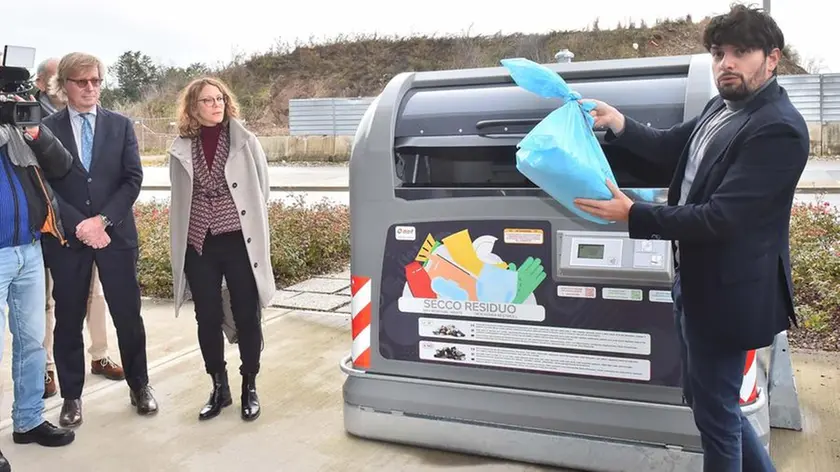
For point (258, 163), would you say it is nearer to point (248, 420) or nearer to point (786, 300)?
point (248, 420)

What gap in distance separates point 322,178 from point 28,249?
15.9m

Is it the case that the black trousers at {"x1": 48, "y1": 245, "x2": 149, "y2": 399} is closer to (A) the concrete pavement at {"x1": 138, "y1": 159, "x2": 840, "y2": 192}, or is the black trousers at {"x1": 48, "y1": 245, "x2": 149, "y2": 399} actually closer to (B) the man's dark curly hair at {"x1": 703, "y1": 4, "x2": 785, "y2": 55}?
(B) the man's dark curly hair at {"x1": 703, "y1": 4, "x2": 785, "y2": 55}

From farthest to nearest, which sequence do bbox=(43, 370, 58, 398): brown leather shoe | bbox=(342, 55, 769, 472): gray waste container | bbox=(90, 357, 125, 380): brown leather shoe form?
bbox=(90, 357, 125, 380): brown leather shoe < bbox=(43, 370, 58, 398): brown leather shoe < bbox=(342, 55, 769, 472): gray waste container

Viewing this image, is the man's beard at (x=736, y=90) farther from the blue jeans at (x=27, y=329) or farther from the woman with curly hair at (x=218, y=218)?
the blue jeans at (x=27, y=329)

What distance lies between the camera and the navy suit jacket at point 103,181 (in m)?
3.54

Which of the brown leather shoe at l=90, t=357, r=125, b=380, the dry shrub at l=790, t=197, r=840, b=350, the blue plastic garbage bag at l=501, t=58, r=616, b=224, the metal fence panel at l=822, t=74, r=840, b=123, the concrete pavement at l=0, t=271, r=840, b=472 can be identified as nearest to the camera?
the blue plastic garbage bag at l=501, t=58, r=616, b=224

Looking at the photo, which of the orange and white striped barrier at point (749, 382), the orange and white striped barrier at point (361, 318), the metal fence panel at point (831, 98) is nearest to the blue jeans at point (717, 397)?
the orange and white striped barrier at point (749, 382)

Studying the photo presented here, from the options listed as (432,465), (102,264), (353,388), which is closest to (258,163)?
(102,264)

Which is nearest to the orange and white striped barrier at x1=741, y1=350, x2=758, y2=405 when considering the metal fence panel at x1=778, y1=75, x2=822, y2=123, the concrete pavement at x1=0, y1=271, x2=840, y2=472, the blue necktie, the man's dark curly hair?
the concrete pavement at x1=0, y1=271, x2=840, y2=472

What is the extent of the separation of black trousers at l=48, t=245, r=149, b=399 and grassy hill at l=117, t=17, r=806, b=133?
32.6 m

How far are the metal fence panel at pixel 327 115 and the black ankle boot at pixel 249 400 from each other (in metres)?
24.0

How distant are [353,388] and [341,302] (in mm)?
2738

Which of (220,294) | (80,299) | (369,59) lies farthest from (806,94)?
(369,59)

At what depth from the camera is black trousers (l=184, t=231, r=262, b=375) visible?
358cm
